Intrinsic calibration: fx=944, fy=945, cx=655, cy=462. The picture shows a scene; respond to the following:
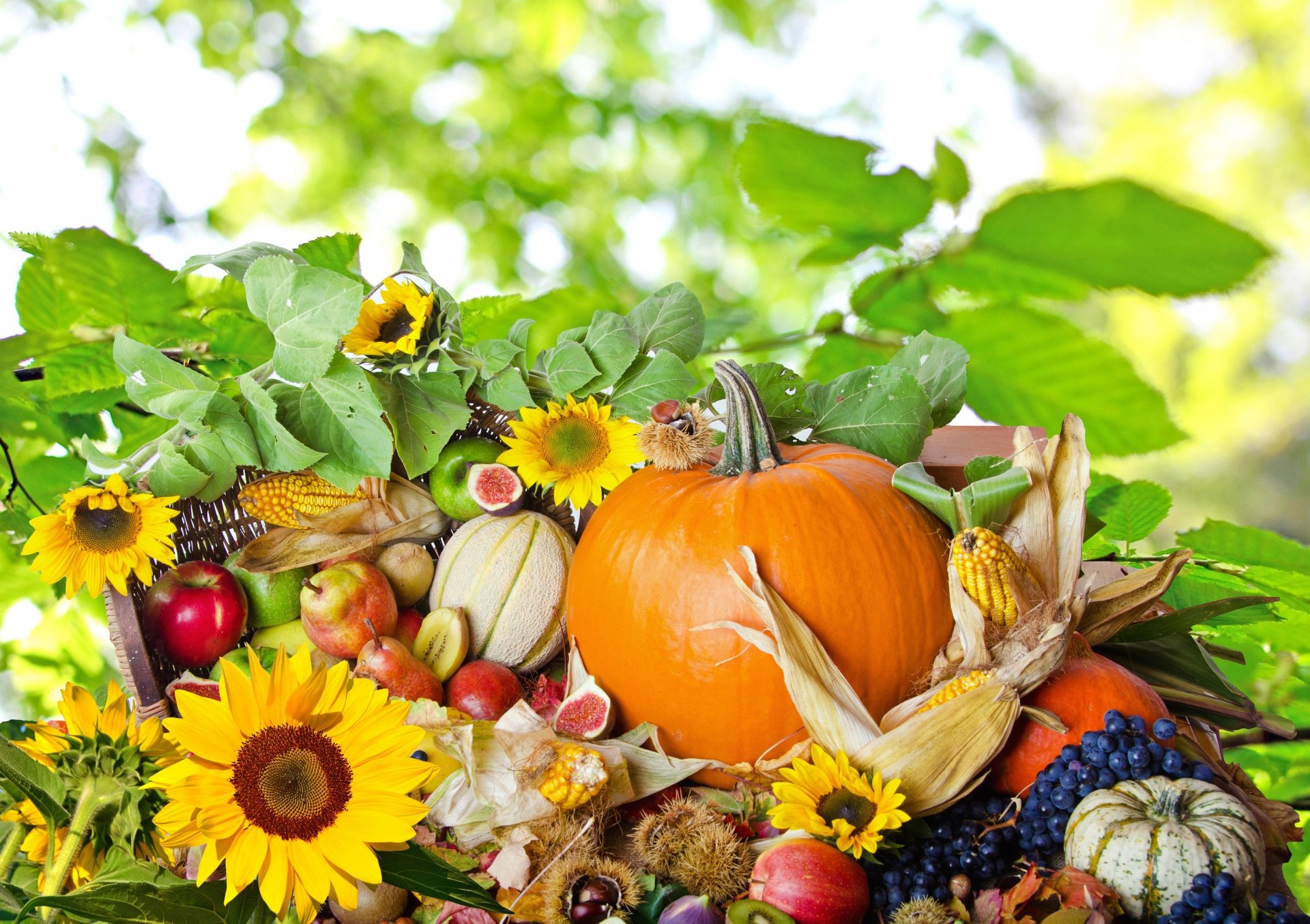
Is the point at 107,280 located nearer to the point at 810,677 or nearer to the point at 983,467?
the point at 810,677

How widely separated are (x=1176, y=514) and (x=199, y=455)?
38.5 ft

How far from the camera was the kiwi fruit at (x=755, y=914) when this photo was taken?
2.79ft

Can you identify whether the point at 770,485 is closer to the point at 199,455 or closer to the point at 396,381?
the point at 396,381

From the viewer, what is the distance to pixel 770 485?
1.11m

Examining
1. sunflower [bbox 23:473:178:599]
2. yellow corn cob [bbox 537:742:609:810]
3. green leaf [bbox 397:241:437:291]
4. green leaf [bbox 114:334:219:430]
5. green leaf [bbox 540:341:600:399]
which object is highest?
green leaf [bbox 397:241:437:291]

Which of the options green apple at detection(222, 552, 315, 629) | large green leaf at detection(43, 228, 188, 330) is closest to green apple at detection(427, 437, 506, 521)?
green apple at detection(222, 552, 315, 629)

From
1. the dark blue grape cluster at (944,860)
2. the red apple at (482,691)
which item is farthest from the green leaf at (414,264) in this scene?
the dark blue grape cluster at (944,860)

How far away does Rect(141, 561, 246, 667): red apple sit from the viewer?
1186 mm

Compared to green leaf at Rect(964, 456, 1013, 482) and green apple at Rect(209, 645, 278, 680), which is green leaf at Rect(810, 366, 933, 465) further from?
green apple at Rect(209, 645, 278, 680)

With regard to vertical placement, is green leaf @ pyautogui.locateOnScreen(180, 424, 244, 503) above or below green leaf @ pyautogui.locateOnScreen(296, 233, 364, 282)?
below

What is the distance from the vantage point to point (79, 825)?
82 cm

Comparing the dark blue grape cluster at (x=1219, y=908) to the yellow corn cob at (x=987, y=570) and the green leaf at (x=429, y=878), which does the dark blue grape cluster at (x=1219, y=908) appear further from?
the green leaf at (x=429, y=878)

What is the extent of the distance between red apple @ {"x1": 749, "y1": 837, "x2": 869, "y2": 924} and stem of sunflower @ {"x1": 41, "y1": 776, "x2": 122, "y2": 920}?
1.97ft

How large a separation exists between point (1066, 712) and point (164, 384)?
110 cm
